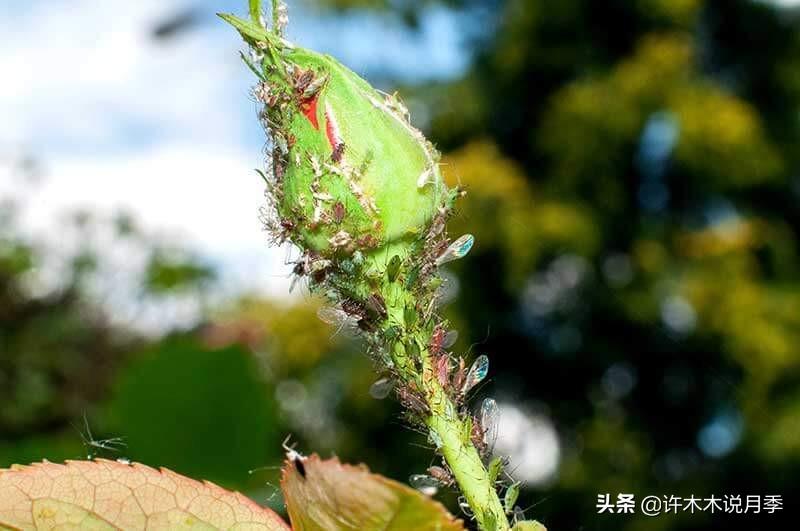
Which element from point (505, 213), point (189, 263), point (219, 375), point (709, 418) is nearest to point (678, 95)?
point (505, 213)

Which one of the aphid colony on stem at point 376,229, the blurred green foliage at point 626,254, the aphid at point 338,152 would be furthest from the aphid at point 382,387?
the blurred green foliage at point 626,254

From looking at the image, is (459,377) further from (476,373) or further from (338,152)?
(338,152)

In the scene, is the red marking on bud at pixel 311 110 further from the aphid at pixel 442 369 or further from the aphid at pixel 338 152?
the aphid at pixel 442 369

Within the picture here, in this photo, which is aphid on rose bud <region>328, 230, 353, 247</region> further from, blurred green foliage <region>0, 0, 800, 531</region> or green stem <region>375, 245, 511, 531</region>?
blurred green foliage <region>0, 0, 800, 531</region>

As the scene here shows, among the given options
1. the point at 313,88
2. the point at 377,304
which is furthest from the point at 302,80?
the point at 377,304

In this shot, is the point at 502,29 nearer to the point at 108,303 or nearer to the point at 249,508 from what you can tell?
the point at 108,303

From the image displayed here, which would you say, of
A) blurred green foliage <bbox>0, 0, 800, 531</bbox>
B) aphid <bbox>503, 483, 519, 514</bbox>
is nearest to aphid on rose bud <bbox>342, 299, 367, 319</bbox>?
aphid <bbox>503, 483, 519, 514</bbox>

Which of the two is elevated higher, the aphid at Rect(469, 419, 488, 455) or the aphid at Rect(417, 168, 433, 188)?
the aphid at Rect(417, 168, 433, 188)
